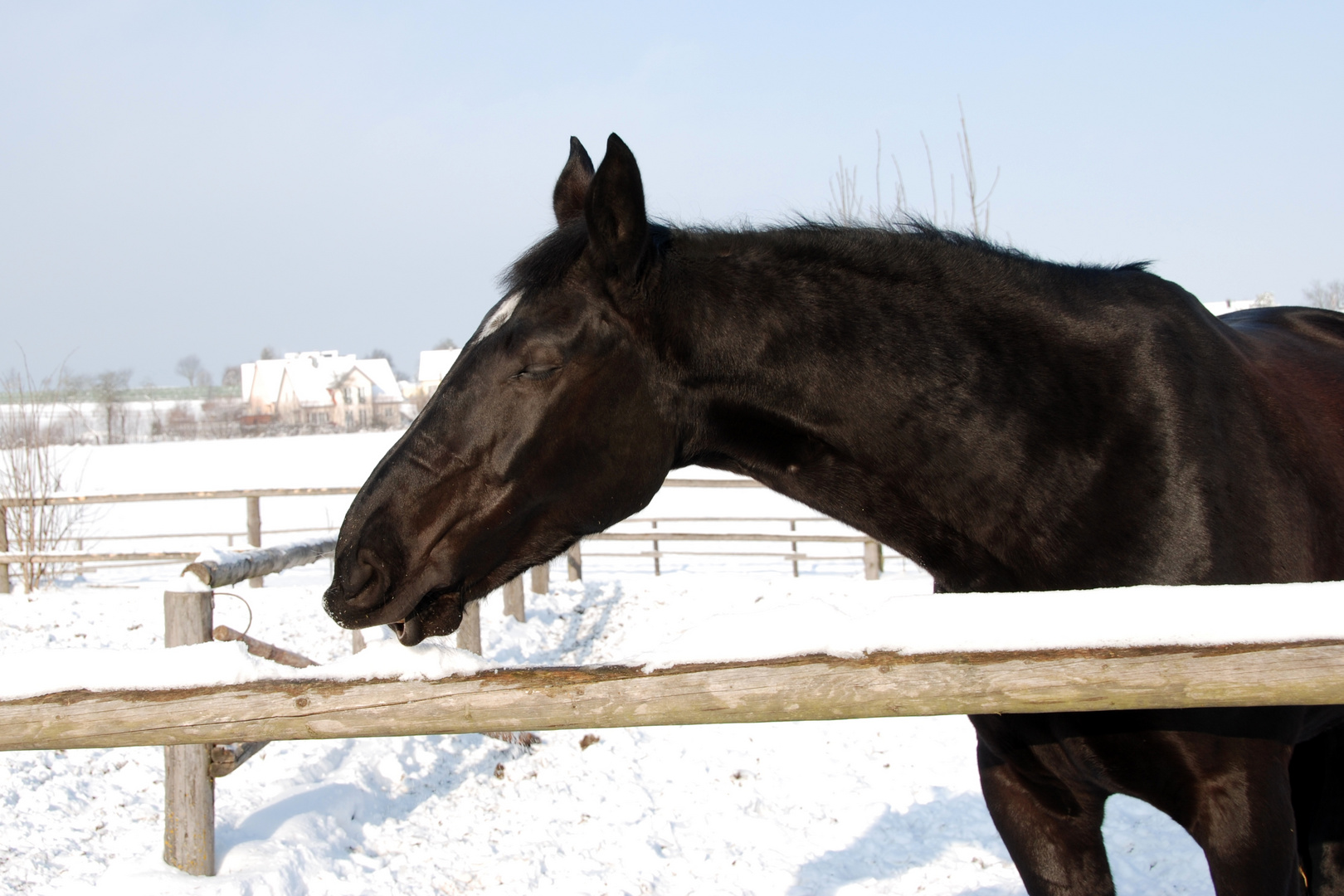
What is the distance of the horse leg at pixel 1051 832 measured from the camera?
2416 mm

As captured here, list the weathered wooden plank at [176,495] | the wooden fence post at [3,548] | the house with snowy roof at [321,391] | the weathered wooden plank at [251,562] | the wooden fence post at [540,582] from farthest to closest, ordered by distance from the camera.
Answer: the house with snowy roof at [321,391]
the wooden fence post at [3,548]
the weathered wooden plank at [176,495]
the wooden fence post at [540,582]
the weathered wooden plank at [251,562]

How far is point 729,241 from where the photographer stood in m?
2.25

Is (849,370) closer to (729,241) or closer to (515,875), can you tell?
(729,241)

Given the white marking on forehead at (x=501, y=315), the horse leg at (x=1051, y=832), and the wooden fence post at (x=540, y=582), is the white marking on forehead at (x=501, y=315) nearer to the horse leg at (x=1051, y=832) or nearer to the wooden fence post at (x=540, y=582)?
the horse leg at (x=1051, y=832)

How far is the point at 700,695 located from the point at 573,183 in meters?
1.62

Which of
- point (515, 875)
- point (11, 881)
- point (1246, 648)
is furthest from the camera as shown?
point (515, 875)

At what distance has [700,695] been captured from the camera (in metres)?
1.53

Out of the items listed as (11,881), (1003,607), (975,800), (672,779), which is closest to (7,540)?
(11,881)

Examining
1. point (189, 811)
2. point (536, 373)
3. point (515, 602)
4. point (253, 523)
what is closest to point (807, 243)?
point (536, 373)

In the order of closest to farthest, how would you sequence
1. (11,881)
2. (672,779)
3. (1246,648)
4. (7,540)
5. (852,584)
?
(1246,648) → (11,881) → (672,779) → (852,584) → (7,540)

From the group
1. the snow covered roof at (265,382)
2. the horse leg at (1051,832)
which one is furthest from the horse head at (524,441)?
the snow covered roof at (265,382)

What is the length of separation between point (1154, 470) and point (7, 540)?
13139 millimetres

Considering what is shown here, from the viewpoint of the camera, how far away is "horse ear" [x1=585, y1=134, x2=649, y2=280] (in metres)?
1.94

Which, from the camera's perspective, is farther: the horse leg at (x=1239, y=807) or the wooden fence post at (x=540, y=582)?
the wooden fence post at (x=540, y=582)
